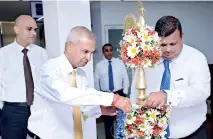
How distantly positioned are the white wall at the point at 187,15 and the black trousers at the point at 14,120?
180 inches

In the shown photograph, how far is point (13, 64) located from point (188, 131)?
5.98 ft

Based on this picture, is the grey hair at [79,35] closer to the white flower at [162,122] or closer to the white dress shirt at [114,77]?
the white flower at [162,122]

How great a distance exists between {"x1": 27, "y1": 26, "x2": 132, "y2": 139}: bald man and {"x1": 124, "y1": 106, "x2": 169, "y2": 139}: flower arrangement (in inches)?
2.6

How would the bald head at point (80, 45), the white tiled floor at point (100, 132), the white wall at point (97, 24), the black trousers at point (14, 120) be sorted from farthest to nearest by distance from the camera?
the white wall at point (97, 24) < the white tiled floor at point (100, 132) < the black trousers at point (14, 120) < the bald head at point (80, 45)

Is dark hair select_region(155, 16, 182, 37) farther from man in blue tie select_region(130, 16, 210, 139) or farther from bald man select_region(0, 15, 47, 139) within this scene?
bald man select_region(0, 15, 47, 139)

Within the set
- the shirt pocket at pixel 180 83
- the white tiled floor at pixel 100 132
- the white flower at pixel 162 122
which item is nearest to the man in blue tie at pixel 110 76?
the white tiled floor at pixel 100 132

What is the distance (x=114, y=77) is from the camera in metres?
5.72

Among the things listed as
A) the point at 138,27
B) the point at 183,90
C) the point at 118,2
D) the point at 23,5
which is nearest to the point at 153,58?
the point at 138,27

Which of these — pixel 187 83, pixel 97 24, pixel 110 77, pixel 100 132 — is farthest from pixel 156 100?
pixel 97 24

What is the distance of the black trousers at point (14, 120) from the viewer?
3035 mm

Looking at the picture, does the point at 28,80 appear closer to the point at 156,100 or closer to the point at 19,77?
the point at 19,77

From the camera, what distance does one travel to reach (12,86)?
3.14m

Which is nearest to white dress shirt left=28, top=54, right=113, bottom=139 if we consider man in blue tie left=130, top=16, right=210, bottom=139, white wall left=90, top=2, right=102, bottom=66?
man in blue tie left=130, top=16, right=210, bottom=139

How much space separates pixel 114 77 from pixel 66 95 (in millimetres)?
4006
